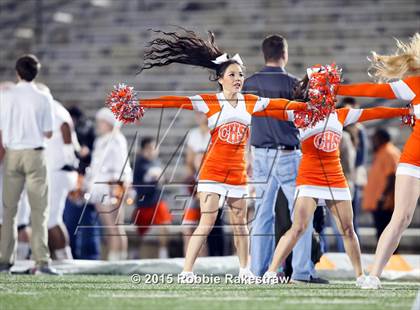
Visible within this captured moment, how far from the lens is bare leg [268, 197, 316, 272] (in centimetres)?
1029

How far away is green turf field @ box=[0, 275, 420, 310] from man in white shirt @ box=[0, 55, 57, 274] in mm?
1784

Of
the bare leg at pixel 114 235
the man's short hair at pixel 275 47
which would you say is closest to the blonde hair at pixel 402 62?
the man's short hair at pixel 275 47

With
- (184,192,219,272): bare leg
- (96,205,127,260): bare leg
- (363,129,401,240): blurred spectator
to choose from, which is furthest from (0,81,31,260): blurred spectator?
(363,129,401,240): blurred spectator

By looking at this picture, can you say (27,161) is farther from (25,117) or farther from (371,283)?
(371,283)

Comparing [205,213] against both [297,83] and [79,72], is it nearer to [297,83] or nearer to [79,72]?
[297,83]

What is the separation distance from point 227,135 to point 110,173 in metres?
5.21

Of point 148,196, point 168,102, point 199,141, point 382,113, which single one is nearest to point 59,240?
point 199,141

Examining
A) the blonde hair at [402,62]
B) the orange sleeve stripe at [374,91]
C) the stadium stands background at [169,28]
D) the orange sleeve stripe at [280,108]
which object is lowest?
the orange sleeve stripe at [280,108]

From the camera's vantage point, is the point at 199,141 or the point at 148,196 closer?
the point at 199,141

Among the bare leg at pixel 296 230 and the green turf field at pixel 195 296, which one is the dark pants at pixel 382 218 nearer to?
the green turf field at pixel 195 296

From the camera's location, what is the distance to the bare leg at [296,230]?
1029cm

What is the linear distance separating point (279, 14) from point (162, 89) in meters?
2.56

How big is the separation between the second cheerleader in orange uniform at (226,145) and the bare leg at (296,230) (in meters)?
0.33

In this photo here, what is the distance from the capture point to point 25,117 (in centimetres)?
1240
